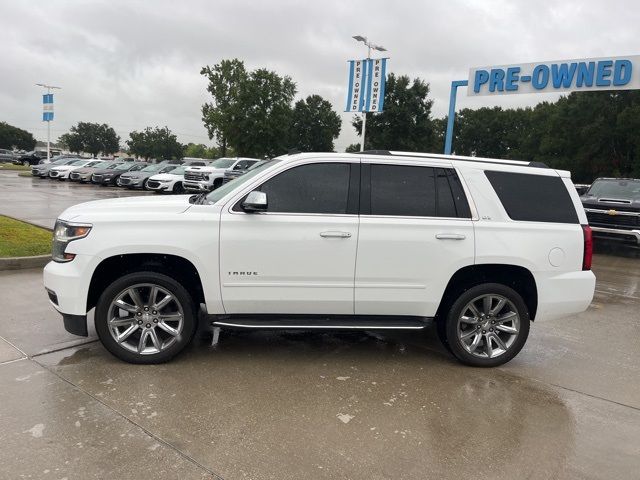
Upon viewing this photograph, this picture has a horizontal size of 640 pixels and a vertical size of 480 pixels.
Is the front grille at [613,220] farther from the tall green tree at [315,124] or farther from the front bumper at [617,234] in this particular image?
the tall green tree at [315,124]

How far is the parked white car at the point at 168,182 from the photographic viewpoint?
23.6 meters

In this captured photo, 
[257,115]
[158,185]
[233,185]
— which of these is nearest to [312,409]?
[233,185]

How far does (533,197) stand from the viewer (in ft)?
15.0

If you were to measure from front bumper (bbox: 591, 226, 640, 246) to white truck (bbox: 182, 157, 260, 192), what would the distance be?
49.0 feet

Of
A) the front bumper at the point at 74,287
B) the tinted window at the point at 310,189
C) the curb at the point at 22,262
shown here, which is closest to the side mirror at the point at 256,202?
the tinted window at the point at 310,189

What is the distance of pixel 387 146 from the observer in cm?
5097

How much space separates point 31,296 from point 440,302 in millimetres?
4816

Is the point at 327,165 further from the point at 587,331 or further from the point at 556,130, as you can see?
the point at 556,130

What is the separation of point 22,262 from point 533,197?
272 inches

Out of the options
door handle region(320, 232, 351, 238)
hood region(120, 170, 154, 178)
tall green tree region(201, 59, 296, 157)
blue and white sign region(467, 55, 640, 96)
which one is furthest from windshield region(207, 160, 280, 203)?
tall green tree region(201, 59, 296, 157)

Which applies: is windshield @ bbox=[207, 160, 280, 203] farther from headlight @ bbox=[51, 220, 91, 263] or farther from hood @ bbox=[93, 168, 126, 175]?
hood @ bbox=[93, 168, 126, 175]

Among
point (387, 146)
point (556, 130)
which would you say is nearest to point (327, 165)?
point (387, 146)

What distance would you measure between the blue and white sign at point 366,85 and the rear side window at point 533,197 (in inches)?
749

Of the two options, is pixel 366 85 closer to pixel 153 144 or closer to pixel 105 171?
pixel 105 171
